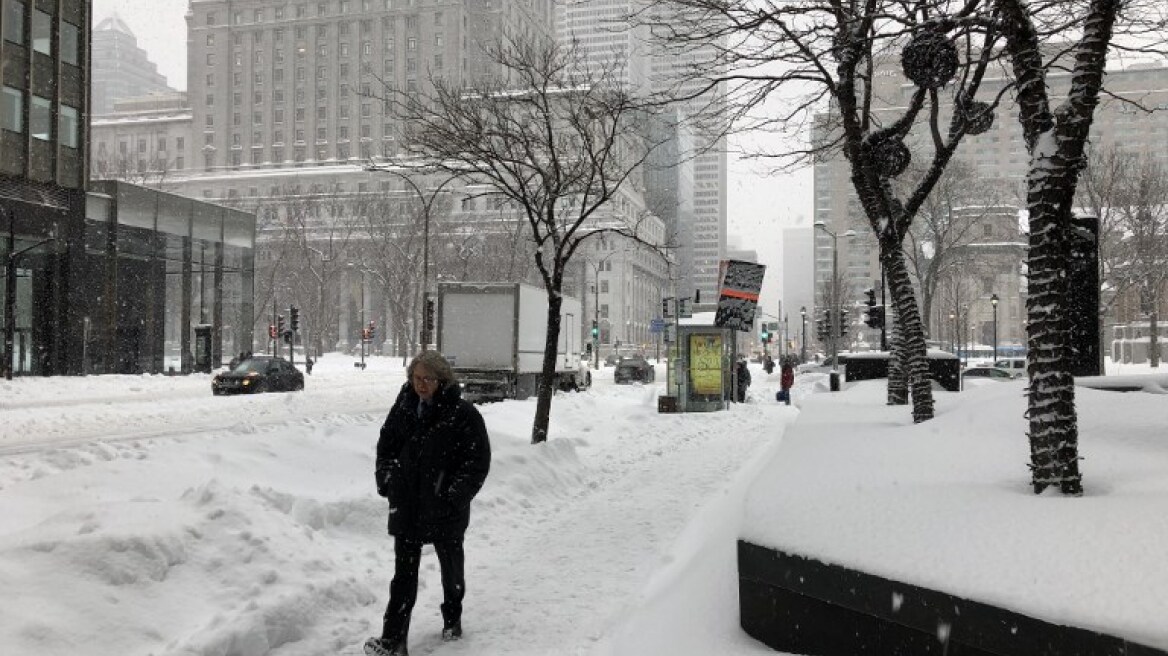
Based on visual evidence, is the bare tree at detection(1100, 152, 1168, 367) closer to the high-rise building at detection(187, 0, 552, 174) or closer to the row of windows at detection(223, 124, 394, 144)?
the high-rise building at detection(187, 0, 552, 174)

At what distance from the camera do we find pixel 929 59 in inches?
371

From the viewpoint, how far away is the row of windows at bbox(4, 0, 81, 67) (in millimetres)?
33188

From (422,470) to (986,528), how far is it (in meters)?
3.06

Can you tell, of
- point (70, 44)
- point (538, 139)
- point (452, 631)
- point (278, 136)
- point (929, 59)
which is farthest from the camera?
point (278, 136)

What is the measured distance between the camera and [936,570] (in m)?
3.86

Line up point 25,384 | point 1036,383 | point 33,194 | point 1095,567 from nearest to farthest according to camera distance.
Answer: point 1095,567, point 1036,383, point 25,384, point 33,194

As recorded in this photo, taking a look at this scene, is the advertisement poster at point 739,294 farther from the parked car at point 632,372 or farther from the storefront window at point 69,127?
the storefront window at point 69,127

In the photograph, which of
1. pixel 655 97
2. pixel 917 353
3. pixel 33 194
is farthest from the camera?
pixel 33 194

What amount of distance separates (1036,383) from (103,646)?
5686mm

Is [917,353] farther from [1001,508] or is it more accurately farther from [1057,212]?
[1001,508]

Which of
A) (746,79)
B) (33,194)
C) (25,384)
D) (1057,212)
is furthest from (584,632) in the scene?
(33,194)

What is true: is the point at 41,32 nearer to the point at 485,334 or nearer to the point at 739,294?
the point at 485,334

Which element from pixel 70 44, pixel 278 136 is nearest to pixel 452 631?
pixel 70 44

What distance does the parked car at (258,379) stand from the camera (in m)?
29.1
